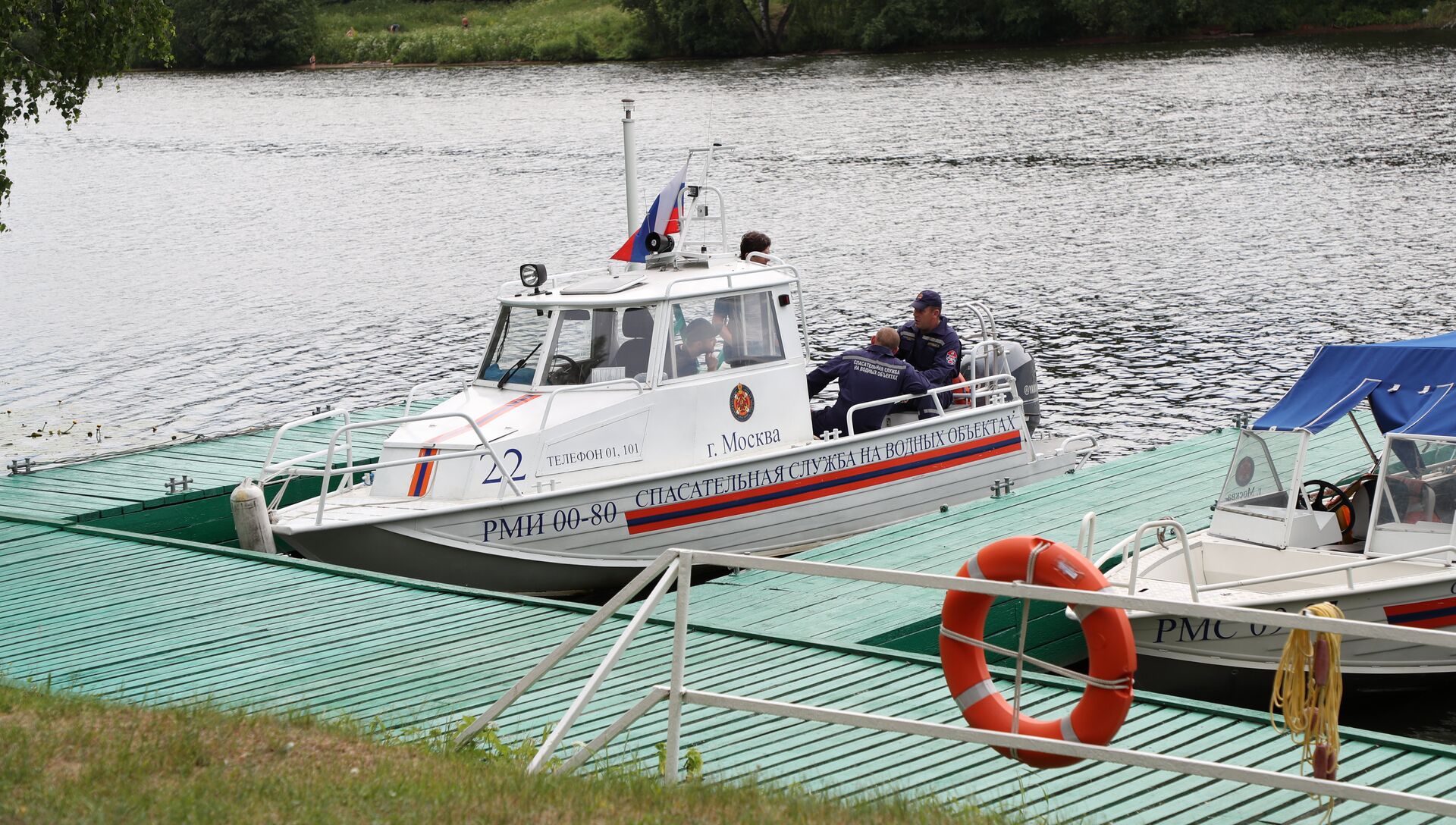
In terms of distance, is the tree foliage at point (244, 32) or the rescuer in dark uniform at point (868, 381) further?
the tree foliage at point (244, 32)

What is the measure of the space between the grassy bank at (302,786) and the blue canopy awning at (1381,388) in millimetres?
6419

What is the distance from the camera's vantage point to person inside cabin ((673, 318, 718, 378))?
548 inches

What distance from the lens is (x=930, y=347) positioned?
50.4 feet

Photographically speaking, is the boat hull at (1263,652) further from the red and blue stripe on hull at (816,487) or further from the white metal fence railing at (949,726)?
the white metal fence railing at (949,726)

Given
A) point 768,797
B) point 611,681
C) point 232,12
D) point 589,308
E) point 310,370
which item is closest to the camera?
point 768,797

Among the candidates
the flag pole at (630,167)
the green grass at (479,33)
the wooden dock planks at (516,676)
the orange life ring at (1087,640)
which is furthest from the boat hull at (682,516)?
the green grass at (479,33)

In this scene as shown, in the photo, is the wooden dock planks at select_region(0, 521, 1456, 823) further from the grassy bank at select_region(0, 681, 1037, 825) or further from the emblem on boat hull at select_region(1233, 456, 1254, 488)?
the emblem on boat hull at select_region(1233, 456, 1254, 488)

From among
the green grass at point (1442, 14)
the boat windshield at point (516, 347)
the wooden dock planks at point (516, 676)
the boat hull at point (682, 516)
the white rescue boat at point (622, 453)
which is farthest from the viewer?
the green grass at point (1442, 14)

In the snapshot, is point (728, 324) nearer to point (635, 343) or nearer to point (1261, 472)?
point (635, 343)

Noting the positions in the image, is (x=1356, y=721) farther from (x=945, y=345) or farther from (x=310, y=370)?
(x=310, y=370)

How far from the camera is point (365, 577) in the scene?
12.2m

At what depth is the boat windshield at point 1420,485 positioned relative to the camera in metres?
11.4

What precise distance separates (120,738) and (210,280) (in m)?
30.3

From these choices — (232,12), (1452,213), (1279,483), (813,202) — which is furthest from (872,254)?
(232,12)
